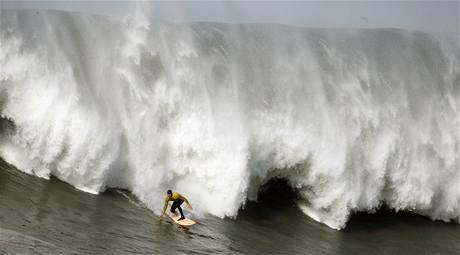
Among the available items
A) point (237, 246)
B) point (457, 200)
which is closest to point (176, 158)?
point (237, 246)

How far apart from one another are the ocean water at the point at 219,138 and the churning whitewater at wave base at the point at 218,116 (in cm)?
3

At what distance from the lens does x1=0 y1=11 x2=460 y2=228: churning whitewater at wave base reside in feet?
42.8

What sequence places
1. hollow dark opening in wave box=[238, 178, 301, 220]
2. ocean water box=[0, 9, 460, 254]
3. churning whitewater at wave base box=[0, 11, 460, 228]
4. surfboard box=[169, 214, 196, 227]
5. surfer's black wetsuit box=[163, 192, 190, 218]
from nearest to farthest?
surfboard box=[169, 214, 196, 227] < surfer's black wetsuit box=[163, 192, 190, 218] < ocean water box=[0, 9, 460, 254] < churning whitewater at wave base box=[0, 11, 460, 228] < hollow dark opening in wave box=[238, 178, 301, 220]

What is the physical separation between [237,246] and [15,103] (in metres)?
5.83

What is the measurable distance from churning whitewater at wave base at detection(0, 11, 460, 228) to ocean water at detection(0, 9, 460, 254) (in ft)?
0.11

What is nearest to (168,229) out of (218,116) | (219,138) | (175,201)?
(175,201)

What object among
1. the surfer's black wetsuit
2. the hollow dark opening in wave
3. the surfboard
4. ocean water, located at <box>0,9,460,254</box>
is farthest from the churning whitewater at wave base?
the surfboard

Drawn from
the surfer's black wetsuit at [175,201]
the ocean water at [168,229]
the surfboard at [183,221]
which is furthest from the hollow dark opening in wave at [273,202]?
the surfer's black wetsuit at [175,201]

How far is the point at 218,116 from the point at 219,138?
61 cm

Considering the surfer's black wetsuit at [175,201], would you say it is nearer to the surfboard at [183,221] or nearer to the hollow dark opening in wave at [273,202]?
the surfboard at [183,221]

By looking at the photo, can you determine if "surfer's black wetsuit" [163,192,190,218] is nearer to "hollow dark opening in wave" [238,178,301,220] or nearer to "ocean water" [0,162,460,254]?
"ocean water" [0,162,460,254]

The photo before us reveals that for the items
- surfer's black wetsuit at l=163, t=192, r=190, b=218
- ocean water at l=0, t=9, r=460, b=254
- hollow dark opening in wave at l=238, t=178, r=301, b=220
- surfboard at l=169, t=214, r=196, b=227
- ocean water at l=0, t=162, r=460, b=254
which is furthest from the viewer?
hollow dark opening in wave at l=238, t=178, r=301, b=220

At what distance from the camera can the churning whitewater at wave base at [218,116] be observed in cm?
1304

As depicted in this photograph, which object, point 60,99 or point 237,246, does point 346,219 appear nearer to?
point 237,246
